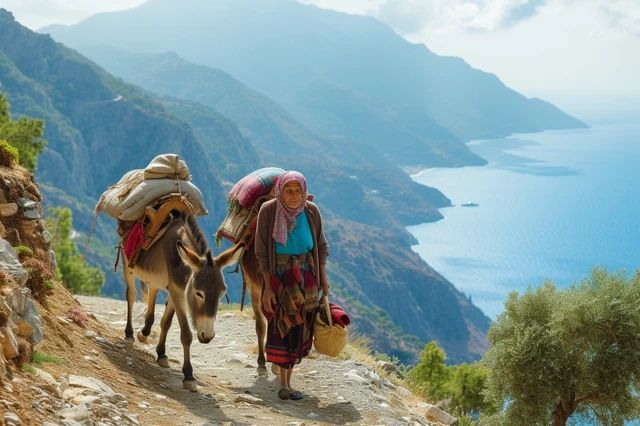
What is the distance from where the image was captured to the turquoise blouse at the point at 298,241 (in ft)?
26.7

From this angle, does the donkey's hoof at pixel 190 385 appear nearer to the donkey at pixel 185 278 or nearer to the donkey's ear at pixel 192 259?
the donkey at pixel 185 278

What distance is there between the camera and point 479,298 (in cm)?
18062

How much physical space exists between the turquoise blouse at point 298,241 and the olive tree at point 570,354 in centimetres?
623

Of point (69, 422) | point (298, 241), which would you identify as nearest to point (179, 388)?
point (298, 241)

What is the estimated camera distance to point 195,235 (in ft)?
28.1

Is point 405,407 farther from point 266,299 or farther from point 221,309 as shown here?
point 221,309

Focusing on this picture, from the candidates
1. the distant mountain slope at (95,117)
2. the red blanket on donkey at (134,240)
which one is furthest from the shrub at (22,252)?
the distant mountain slope at (95,117)

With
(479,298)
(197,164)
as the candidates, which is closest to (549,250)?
(479,298)

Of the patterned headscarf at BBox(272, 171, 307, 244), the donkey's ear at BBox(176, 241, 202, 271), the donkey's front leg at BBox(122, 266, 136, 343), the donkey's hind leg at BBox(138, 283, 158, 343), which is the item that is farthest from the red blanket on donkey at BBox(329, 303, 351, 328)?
the donkey's front leg at BBox(122, 266, 136, 343)

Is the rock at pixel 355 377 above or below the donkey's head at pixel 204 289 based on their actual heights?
below

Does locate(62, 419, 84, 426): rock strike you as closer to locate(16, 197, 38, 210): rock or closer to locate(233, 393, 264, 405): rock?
locate(233, 393, 264, 405): rock

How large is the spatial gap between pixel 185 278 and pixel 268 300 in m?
1.01

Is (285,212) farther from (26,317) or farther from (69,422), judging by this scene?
(69,422)

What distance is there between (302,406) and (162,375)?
174 centimetres
